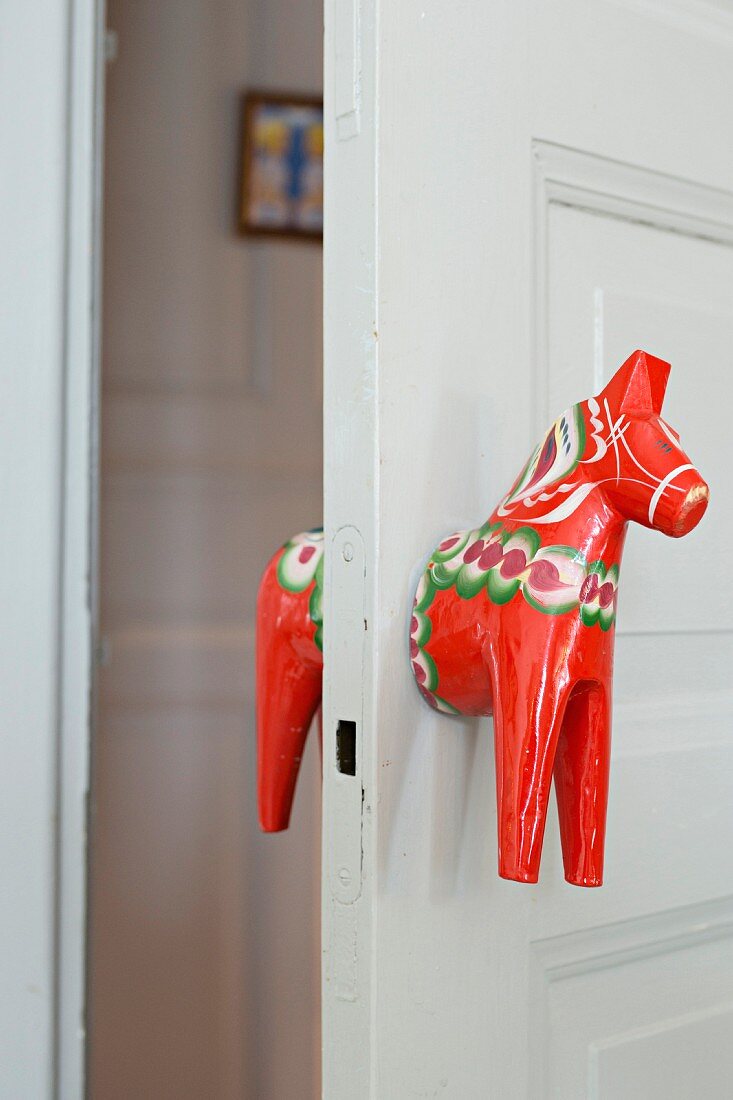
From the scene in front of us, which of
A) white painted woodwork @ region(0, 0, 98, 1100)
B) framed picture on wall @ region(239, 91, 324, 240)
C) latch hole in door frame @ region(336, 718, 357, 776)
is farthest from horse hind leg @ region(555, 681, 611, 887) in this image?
framed picture on wall @ region(239, 91, 324, 240)

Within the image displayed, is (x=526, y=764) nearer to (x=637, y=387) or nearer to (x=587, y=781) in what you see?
(x=587, y=781)

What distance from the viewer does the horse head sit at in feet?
1.46

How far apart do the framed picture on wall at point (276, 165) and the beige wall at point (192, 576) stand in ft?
0.08

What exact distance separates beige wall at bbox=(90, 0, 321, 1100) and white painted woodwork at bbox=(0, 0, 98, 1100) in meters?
0.44

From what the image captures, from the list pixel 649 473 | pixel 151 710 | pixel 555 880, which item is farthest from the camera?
pixel 151 710

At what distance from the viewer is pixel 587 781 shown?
47 cm

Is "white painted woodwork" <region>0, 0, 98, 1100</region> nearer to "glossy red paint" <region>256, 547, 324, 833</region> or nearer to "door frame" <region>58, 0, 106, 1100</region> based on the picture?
"door frame" <region>58, 0, 106, 1100</region>

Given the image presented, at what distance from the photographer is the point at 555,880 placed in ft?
1.88

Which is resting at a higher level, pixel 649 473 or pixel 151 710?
pixel 649 473

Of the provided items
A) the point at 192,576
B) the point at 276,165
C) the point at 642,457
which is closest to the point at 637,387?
the point at 642,457

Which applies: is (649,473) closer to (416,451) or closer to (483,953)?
(416,451)

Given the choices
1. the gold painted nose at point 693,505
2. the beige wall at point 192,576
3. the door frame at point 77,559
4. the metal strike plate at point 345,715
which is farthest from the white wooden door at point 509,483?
the beige wall at point 192,576

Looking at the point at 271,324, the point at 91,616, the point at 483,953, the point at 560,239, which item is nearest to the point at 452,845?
the point at 483,953

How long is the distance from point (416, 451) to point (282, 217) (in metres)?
1.06
